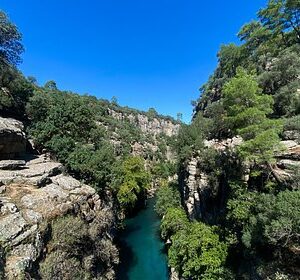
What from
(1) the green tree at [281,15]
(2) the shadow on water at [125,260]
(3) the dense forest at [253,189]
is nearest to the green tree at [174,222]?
(3) the dense forest at [253,189]

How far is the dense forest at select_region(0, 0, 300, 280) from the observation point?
12.5 m

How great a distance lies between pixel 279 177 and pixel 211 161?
8105mm

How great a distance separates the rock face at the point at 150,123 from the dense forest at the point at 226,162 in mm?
58057

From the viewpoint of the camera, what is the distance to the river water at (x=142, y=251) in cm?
2200

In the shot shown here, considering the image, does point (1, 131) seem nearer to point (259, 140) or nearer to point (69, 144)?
point (69, 144)

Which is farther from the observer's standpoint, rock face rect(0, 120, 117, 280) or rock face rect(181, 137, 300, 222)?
rock face rect(181, 137, 300, 222)

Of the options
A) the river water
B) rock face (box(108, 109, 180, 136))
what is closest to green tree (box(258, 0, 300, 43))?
the river water

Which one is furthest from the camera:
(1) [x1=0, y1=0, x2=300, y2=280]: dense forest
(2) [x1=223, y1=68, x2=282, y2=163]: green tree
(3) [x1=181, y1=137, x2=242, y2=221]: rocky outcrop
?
(3) [x1=181, y1=137, x2=242, y2=221]: rocky outcrop

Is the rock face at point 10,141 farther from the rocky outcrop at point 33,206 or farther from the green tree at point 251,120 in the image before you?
the green tree at point 251,120

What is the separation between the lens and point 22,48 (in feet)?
88.0

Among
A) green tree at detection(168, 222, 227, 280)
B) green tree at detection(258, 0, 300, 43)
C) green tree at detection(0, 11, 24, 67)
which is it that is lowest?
green tree at detection(168, 222, 227, 280)

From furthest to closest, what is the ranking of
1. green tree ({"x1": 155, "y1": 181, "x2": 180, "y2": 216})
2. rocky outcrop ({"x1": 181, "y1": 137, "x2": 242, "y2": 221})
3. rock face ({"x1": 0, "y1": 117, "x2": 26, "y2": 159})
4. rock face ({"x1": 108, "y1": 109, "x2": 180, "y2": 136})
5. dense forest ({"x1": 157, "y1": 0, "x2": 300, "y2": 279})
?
rock face ({"x1": 108, "y1": 109, "x2": 180, "y2": 136}) < green tree ({"x1": 155, "y1": 181, "x2": 180, "y2": 216}) < rocky outcrop ({"x1": 181, "y1": 137, "x2": 242, "y2": 221}) < rock face ({"x1": 0, "y1": 117, "x2": 26, "y2": 159}) < dense forest ({"x1": 157, "y1": 0, "x2": 300, "y2": 279})

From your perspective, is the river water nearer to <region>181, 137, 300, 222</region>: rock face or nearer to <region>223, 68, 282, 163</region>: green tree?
<region>181, 137, 300, 222</region>: rock face

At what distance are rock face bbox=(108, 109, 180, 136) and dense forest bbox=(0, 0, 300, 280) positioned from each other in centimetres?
5806
